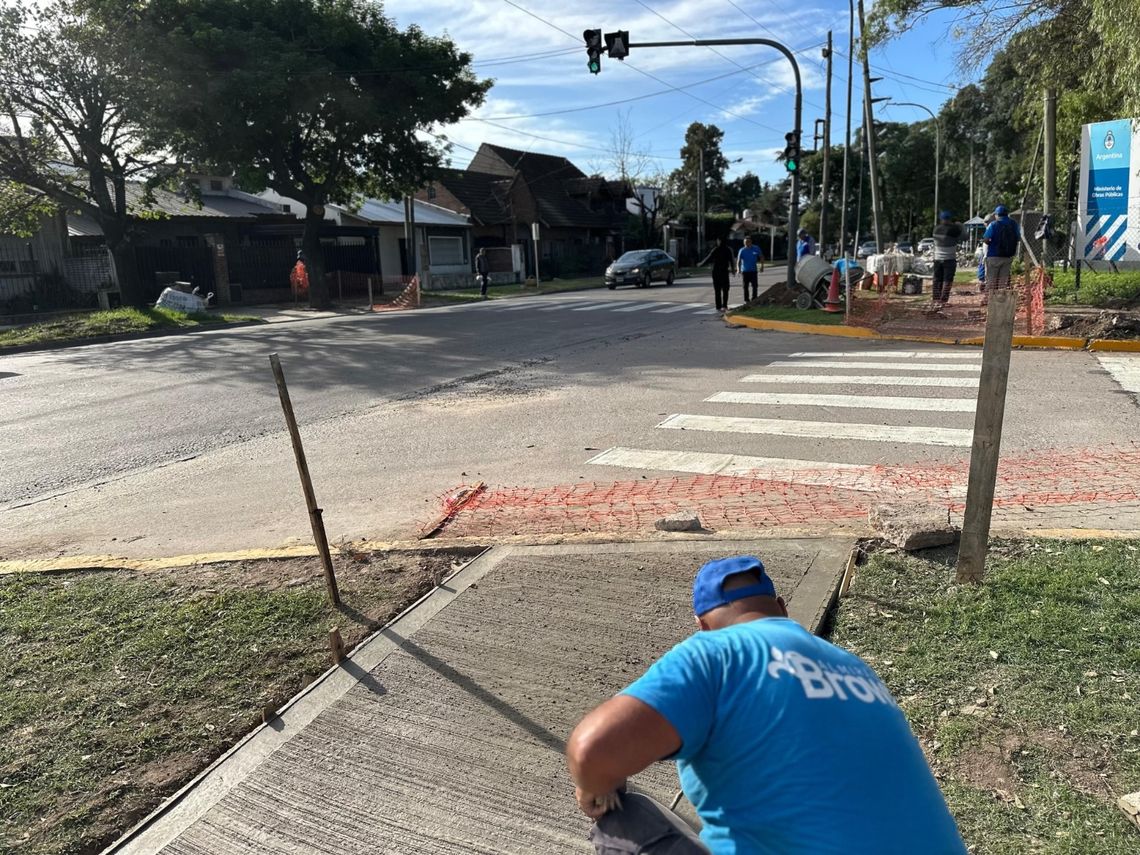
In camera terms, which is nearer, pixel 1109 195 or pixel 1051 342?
pixel 1051 342

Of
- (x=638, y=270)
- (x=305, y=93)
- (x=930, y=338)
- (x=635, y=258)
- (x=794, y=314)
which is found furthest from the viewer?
(x=635, y=258)

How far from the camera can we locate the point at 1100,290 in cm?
1527

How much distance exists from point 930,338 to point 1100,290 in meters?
4.14

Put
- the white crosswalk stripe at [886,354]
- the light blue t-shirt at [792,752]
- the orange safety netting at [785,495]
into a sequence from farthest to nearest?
the white crosswalk stripe at [886,354]
the orange safety netting at [785,495]
the light blue t-shirt at [792,752]

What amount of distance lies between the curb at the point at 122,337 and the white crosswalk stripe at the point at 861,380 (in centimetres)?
1573

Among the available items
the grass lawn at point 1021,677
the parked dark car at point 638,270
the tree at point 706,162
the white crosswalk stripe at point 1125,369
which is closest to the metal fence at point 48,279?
the parked dark car at point 638,270

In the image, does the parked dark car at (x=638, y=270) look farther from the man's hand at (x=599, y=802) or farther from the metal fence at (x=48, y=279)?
the man's hand at (x=599, y=802)

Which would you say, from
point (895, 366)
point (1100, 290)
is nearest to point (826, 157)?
point (1100, 290)

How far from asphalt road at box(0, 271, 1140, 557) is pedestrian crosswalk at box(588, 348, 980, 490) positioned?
0.14 ft

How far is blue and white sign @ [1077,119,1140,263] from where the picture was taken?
16516mm

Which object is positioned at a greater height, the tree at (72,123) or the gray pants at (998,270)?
the tree at (72,123)

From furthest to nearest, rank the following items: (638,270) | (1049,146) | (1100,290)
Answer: (638,270) → (1049,146) → (1100,290)

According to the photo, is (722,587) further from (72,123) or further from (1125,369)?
(72,123)

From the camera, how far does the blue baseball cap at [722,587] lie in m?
1.95
